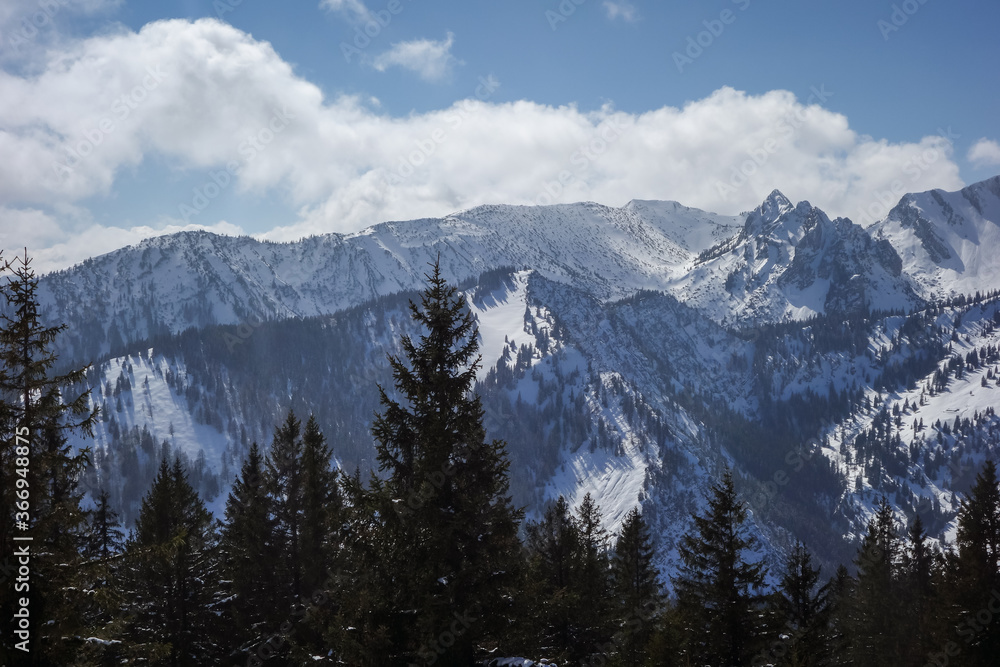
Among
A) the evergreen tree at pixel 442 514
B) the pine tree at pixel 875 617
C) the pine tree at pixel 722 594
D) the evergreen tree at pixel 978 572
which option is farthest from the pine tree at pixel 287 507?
the pine tree at pixel 875 617

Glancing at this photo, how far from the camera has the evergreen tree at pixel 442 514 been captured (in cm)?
1705

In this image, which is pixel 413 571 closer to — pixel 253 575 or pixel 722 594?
pixel 722 594

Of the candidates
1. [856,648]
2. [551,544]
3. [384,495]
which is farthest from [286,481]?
[856,648]

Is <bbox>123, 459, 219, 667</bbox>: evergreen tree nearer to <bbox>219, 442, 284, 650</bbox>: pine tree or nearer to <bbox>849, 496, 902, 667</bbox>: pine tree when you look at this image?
<bbox>219, 442, 284, 650</bbox>: pine tree

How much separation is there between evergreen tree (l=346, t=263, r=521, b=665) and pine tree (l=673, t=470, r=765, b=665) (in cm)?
854

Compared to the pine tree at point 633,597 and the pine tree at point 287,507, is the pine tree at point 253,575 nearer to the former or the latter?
the pine tree at point 287,507

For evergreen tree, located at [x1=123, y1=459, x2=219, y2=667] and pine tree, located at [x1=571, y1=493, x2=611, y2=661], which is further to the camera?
pine tree, located at [x1=571, y1=493, x2=611, y2=661]

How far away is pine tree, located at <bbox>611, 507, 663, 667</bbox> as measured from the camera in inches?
1200

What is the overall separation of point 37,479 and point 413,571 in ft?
28.1

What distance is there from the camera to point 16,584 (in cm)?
1351

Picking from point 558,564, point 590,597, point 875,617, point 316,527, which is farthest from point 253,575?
point 875,617

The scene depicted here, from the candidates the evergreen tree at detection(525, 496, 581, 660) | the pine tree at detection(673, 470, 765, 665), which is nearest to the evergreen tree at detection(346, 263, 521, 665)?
the pine tree at detection(673, 470, 765, 665)

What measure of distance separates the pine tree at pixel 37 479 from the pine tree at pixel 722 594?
1777 centimetres

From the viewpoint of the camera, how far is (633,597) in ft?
105
